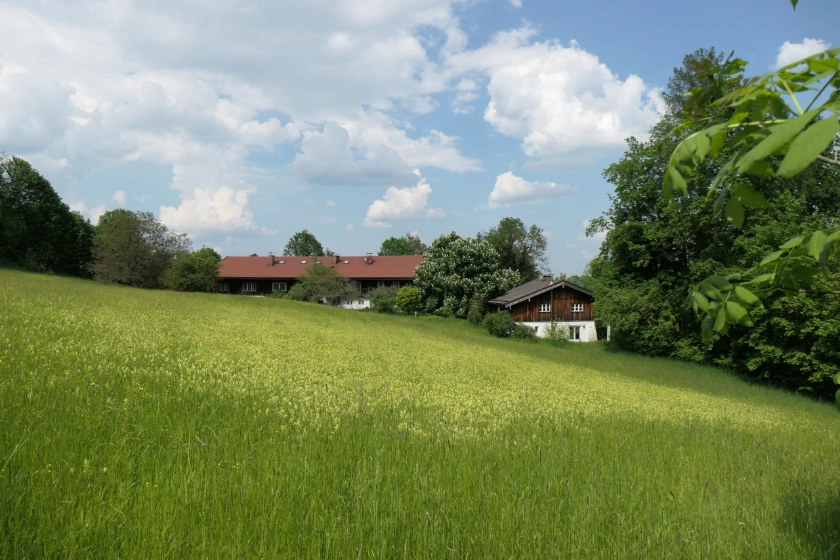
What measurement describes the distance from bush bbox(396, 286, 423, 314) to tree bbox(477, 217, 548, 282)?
27.3m

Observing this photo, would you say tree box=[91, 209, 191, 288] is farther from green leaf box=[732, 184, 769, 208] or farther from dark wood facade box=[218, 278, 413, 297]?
green leaf box=[732, 184, 769, 208]

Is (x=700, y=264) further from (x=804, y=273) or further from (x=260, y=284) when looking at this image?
(x=260, y=284)

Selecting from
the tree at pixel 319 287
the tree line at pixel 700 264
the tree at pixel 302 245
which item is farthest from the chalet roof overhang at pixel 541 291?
the tree at pixel 302 245

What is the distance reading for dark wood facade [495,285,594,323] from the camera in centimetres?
5594

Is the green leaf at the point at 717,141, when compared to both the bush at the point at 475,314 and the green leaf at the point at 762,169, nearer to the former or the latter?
the green leaf at the point at 762,169

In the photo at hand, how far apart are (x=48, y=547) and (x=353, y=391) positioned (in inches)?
258

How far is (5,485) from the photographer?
4.09 m

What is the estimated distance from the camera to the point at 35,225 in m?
69.9

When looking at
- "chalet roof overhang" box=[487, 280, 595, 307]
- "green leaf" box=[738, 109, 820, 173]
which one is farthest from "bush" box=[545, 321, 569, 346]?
"green leaf" box=[738, 109, 820, 173]

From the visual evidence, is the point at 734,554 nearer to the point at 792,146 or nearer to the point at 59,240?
the point at 792,146

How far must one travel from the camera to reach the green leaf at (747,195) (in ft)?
7.24

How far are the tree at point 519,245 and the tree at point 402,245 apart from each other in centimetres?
4496

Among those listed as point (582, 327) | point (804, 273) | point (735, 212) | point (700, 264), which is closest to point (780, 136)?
point (735, 212)

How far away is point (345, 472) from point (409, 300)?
59.1 meters
